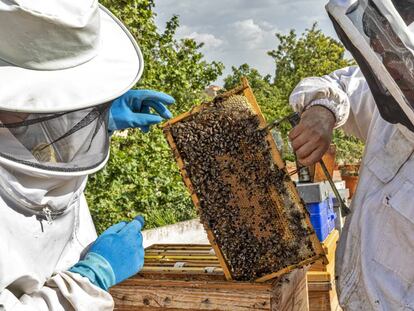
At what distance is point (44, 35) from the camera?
164 cm

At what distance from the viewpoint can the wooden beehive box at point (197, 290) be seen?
7.23 feet

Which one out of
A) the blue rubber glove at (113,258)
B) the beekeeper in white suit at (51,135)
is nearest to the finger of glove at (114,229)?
the blue rubber glove at (113,258)

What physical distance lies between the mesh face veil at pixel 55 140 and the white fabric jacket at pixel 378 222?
105 centimetres

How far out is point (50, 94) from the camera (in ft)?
5.15

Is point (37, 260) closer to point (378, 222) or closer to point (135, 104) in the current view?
point (135, 104)

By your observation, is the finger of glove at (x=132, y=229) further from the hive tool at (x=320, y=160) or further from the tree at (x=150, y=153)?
the tree at (x=150, y=153)

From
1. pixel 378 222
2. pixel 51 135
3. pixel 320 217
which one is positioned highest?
pixel 51 135

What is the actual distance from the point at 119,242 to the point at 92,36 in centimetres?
85

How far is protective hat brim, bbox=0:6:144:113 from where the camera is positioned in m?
1.52

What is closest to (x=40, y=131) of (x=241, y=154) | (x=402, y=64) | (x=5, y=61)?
(x=5, y=61)

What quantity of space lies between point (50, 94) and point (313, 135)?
1165 mm

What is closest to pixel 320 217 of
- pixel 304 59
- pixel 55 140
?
pixel 55 140

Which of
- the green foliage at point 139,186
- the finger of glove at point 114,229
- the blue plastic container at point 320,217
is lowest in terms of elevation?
the green foliage at point 139,186

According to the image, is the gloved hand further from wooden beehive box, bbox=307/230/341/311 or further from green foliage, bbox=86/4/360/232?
green foliage, bbox=86/4/360/232
